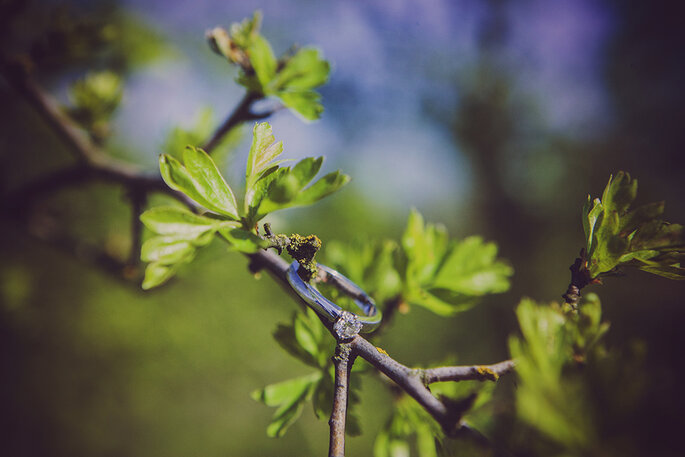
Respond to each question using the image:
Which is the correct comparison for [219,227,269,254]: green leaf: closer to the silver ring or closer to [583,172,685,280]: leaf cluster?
the silver ring

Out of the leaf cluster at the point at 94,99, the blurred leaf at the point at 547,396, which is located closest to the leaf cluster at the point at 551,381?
the blurred leaf at the point at 547,396

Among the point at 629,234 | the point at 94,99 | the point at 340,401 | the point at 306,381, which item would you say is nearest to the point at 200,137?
the point at 94,99

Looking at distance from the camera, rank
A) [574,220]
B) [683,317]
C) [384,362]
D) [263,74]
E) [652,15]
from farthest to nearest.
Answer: [574,220], [683,317], [652,15], [263,74], [384,362]

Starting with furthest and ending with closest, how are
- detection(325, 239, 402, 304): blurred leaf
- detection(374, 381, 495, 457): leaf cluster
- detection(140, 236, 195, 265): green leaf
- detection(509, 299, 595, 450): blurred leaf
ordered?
detection(325, 239, 402, 304): blurred leaf
detection(374, 381, 495, 457): leaf cluster
detection(140, 236, 195, 265): green leaf
detection(509, 299, 595, 450): blurred leaf

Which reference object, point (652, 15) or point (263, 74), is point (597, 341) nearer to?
point (263, 74)

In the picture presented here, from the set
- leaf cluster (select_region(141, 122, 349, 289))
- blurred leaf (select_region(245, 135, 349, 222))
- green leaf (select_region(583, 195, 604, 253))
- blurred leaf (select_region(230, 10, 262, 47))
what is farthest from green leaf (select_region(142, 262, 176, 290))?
green leaf (select_region(583, 195, 604, 253))

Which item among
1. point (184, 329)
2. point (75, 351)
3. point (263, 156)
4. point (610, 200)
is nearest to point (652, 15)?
point (610, 200)

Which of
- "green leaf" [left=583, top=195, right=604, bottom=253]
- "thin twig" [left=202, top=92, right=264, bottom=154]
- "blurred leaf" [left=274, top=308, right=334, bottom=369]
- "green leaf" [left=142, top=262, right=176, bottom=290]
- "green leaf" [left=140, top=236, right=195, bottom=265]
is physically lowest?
"green leaf" [left=142, top=262, right=176, bottom=290]
